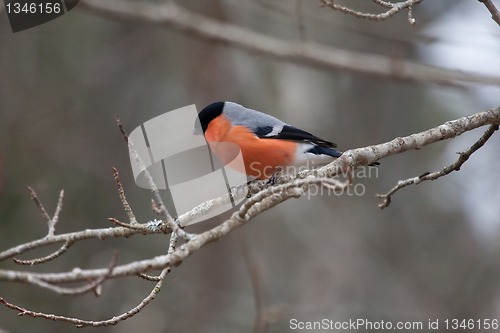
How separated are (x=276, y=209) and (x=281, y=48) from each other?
4006mm

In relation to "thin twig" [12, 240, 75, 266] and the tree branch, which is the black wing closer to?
the tree branch

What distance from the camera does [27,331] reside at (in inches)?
A: 260

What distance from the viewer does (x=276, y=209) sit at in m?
8.72

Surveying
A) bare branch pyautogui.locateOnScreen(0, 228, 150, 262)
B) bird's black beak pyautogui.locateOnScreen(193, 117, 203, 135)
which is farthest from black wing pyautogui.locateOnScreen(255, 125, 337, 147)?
bare branch pyautogui.locateOnScreen(0, 228, 150, 262)

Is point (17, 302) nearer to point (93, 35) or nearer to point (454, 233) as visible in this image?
point (93, 35)

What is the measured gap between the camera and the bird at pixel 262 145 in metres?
4.36

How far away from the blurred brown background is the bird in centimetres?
192

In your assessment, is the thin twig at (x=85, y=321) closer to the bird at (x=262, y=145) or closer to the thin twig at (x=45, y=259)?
the thin twig at (x=45, y=259)

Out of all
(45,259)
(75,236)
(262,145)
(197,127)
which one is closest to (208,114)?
(197,127)

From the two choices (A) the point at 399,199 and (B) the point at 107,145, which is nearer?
(B) the point at 107,145

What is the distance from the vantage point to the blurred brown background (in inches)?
271

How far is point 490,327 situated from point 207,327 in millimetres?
3256

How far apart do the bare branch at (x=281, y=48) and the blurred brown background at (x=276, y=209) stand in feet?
3.84

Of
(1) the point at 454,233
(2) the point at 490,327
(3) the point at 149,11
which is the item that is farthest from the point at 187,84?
(2) the point at 490,327
